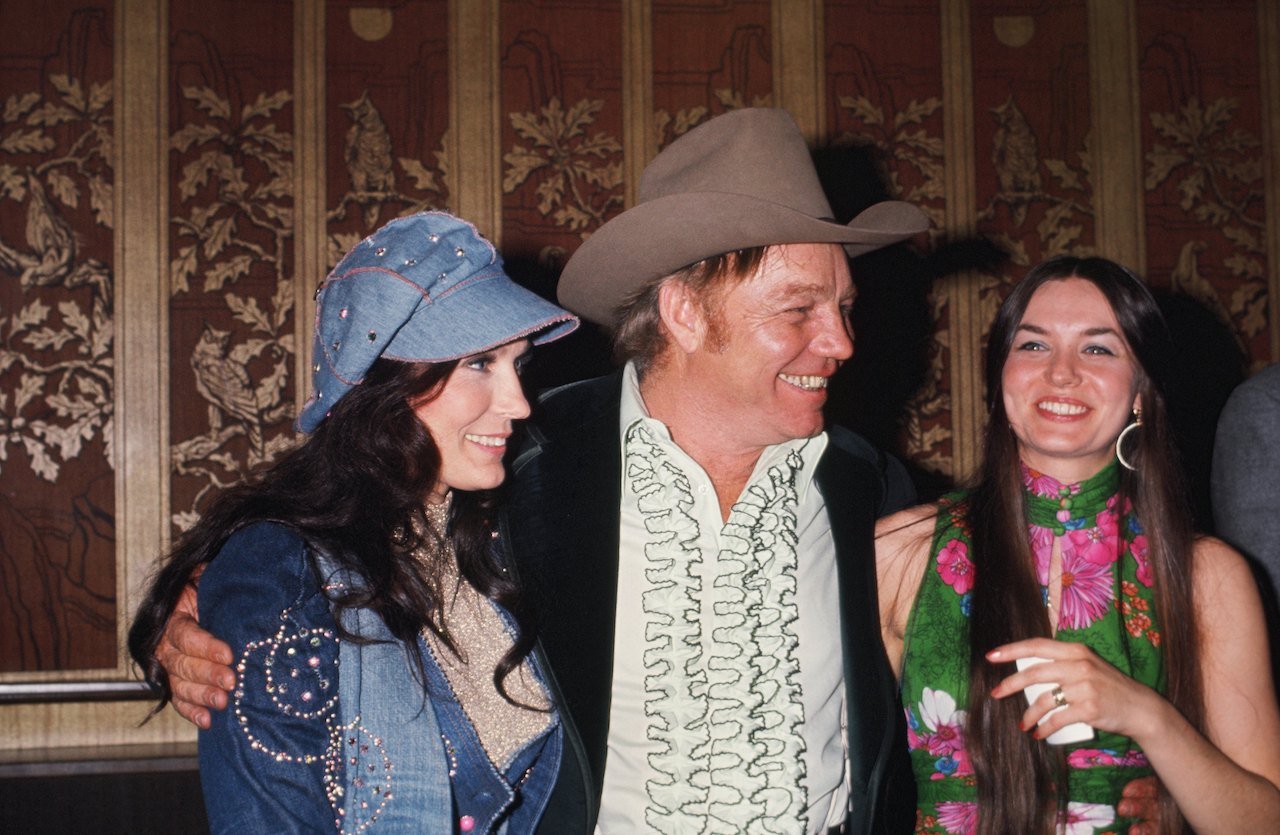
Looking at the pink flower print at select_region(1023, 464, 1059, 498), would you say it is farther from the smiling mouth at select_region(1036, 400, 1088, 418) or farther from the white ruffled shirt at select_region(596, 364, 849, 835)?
the white ruffled shirt at select_region(596, 364, 849, 835)

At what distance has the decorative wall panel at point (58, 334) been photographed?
3348 millimetres

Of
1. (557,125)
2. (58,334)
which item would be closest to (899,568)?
(557,125)

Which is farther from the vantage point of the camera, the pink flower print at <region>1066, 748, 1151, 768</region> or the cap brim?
the cap brim

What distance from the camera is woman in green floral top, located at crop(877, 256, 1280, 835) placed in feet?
5.92

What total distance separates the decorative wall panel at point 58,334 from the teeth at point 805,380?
242cm

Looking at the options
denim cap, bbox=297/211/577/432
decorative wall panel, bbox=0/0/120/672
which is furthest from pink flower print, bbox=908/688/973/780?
decorative wall panel, bbox=0/0/120/672

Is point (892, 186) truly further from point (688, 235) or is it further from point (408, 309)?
point (408, 309)

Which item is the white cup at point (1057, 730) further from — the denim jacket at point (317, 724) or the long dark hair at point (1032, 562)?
the denim jacket at point (317, 724)

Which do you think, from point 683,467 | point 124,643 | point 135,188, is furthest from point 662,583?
point 135,188

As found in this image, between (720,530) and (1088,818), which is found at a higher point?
(720,530)

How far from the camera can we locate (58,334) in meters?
3.37

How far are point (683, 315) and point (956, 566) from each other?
723 millimetres

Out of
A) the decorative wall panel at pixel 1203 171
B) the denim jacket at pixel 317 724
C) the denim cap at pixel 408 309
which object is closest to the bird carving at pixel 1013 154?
the decorative wall panel at pixel 1203 171

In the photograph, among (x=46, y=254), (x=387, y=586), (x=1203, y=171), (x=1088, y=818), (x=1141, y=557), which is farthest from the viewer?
(x=1203, y=171)
